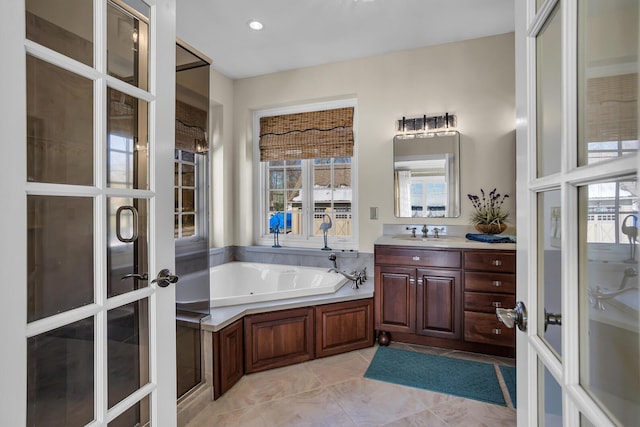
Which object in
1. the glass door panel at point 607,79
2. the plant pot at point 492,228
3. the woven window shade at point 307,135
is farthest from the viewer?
the woven window shade at point 307,135

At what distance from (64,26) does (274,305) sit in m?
1.94

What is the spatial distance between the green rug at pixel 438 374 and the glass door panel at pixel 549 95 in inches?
75.4

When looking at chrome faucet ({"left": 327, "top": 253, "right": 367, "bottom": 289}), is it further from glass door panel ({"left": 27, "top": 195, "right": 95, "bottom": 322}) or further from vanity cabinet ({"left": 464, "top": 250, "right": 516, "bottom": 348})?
glass door panel ({"left": 27, "top": 195, "right": 95, "bottom": 322})

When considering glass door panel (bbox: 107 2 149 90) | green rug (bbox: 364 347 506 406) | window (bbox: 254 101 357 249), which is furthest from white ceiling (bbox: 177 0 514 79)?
green rug (bbox: 364 347 506 406)

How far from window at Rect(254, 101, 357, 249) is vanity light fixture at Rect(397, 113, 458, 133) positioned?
645 mm

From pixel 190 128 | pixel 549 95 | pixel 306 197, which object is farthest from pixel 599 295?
pixel 306 197

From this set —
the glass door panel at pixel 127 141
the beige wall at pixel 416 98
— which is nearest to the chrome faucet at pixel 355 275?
the beige wall at pixel 416 98

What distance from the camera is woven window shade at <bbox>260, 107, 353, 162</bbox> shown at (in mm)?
3492

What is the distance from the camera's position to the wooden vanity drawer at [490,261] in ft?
7.97

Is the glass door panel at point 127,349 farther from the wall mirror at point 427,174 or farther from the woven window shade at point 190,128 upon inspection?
the wall mirror at point 427,174

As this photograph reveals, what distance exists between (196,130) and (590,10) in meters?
1.92

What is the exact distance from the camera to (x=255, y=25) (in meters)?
2.68

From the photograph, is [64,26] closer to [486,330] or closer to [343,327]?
[343,327]

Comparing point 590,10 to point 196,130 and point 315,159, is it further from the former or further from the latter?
point 315,159
